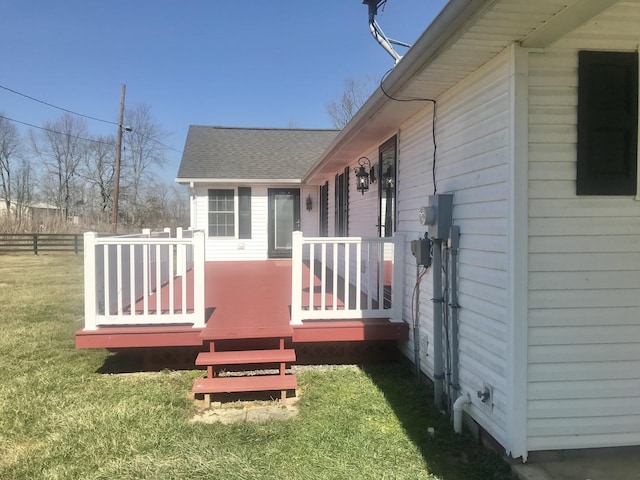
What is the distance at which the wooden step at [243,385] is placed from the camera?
11.7 feet

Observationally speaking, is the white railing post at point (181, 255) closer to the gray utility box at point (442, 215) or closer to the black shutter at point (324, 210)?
the gray utility box at point (442, 215)

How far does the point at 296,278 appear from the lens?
420cm

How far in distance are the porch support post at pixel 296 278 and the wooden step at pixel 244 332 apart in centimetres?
22

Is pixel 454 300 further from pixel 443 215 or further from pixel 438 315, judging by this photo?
pixel 443 215

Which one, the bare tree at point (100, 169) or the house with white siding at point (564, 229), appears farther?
the bare tree at point (100, 169)

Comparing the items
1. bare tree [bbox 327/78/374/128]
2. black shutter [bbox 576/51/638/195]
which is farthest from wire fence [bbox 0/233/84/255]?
black shutter [bbox 576/51/638/195]

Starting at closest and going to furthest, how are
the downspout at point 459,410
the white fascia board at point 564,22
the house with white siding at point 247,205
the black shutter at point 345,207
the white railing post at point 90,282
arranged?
the white fascia board at point 564,22 → the downspout at point 459,410 → the white railing post at point 90,282 → the black shutter at point 345,207 → the house with white siding at point 247,205

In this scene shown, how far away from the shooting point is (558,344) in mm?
2529

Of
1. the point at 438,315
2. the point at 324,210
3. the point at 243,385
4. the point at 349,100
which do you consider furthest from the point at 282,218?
the point at 349,100

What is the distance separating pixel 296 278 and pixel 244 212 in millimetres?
7662

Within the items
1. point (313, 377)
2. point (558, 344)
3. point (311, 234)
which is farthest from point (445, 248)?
point (311, 234)

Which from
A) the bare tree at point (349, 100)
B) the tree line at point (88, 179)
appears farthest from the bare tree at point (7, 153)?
the bare tree at point (349, 100)

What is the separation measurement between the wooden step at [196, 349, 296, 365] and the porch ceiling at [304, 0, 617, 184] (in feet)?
7.68

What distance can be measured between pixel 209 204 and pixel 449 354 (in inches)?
367
